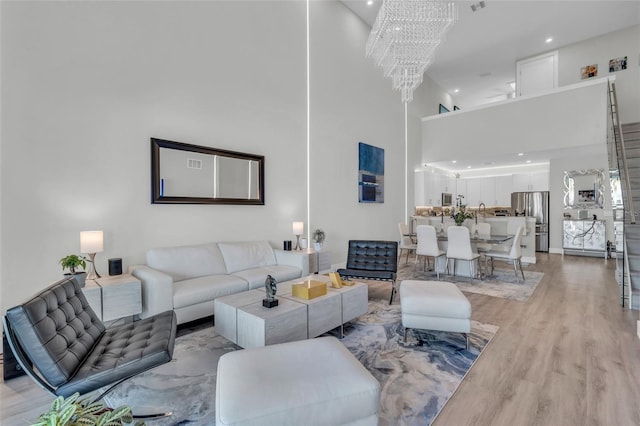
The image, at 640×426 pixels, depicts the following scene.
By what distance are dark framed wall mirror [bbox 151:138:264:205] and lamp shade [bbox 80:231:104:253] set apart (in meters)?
0.75

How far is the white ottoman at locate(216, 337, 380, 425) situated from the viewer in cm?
121

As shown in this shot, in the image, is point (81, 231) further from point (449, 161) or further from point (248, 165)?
point (449, 161)

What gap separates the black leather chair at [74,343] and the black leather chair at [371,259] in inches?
95.9

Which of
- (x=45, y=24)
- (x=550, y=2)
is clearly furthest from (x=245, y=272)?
(x=550, y=2)

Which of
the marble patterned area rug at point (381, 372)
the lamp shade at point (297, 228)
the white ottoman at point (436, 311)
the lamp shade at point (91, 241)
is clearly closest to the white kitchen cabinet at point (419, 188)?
the lamp shade at point (297, 228)

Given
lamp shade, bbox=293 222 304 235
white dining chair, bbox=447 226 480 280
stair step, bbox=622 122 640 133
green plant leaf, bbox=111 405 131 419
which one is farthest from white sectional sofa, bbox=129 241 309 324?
stair step, bbox=622 122 640 133

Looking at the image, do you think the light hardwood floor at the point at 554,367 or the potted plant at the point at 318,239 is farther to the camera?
the potted plant at the point at 318,239

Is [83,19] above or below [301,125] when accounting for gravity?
above

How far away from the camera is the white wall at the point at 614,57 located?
6879 millimetres

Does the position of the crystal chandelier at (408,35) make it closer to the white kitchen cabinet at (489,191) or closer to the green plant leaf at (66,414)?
the green plant leaf at (66,414)

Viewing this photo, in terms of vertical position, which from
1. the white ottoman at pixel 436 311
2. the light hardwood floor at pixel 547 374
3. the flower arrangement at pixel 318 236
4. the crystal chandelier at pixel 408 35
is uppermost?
the crystal chandelier at pixel 408 35

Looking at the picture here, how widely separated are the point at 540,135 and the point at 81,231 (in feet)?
28.1

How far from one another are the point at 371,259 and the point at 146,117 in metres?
3.33

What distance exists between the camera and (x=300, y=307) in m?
2.48
